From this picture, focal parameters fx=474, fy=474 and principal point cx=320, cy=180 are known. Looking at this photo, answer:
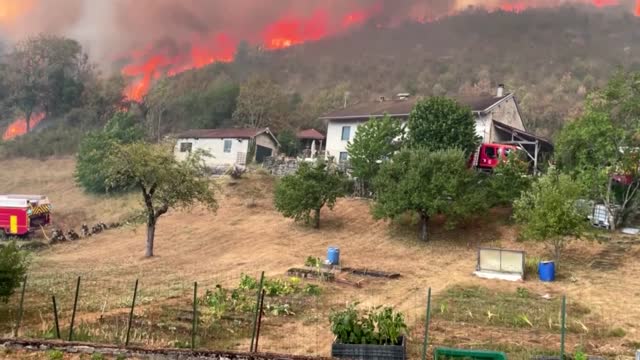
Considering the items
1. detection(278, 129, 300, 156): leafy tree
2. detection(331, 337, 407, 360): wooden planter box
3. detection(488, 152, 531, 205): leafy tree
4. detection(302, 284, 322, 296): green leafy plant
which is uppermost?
detection(278, 129, 300, 156): leafy tree

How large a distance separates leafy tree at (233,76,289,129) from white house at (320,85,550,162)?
59.1 ft

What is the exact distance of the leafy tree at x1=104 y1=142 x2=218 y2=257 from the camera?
25.8m

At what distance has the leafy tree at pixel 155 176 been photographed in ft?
84.5

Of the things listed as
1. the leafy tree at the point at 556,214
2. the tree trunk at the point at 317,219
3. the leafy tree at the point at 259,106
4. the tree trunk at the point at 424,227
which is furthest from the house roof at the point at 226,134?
the leafy tree at the point at 556,214

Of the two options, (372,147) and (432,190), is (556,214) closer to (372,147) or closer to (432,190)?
(432,190)

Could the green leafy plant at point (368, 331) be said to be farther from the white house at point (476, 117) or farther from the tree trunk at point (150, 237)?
the white house at point (476, 117)

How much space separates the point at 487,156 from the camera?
35.9 metres

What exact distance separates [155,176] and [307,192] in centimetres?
1021

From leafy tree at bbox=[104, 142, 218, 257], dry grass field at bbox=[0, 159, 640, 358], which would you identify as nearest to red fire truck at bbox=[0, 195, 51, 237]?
dry grass field at bbox=[0, 159, 640, 358]

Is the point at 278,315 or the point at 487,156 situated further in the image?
the point at 487,156

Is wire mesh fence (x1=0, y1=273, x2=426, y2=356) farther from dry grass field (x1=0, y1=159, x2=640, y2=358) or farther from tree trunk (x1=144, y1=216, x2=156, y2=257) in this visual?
tree trunk (x1=144, y1=216, x2=156, y2=257)

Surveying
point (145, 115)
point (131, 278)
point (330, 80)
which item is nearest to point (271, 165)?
point (131, 278)

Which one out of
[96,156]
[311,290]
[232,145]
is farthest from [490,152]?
[96,156]

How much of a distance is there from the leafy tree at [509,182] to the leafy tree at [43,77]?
239ft
